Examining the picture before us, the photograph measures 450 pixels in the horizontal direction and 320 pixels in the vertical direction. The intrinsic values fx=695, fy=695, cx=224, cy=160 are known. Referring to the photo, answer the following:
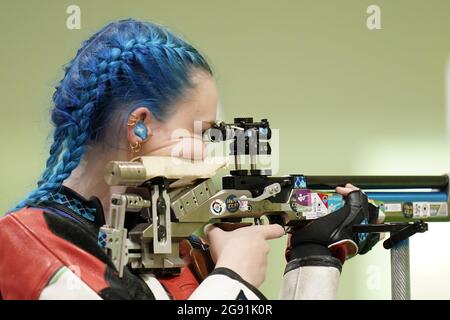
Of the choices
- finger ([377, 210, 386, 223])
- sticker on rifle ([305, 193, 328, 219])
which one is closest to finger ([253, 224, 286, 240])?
sticker on rifle ([305, 193, 328, 219])

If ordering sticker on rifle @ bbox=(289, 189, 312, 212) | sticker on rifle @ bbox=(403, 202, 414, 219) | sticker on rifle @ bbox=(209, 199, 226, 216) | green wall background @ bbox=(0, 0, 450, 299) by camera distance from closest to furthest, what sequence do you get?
sticker on rifle @ bbox=(209, 199, 226, 216), sticker on rifle @ bbox=(289, 189, 312, 212), sticker on rifle @ bbox=(403, 202, 414, 219), green wall background @ bbox=(0, 0, 450, 299)

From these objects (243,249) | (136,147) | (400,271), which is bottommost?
(400,271)

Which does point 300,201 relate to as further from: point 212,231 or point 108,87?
point 108,87

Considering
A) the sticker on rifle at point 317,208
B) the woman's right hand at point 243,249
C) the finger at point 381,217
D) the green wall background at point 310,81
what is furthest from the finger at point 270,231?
the green wall background at point 310,81

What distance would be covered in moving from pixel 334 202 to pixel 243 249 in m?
0.31

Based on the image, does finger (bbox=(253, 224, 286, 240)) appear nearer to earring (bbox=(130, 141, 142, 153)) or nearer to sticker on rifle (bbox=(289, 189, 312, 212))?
sticker on rifle (bbox=(289, 189, 312, 212))

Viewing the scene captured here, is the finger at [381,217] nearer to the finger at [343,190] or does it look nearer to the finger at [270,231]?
the finger at [343,190]

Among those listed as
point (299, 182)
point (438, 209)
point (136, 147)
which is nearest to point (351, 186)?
point (299, 182)

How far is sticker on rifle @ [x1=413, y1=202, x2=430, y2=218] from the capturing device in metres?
1.47

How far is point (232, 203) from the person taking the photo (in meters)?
1.12

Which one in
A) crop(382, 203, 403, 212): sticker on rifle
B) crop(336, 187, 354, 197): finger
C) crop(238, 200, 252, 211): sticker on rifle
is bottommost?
crop(382, 203, 403, 212): sticker on rifle

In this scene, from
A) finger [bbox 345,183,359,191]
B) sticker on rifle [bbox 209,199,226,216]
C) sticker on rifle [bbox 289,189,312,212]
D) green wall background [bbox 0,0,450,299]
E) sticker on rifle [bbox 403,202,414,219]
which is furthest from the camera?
green wall background [bbox 0,0,450,299]

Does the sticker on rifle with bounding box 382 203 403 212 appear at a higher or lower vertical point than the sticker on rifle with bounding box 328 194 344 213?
lower

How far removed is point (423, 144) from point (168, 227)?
1.33 m
